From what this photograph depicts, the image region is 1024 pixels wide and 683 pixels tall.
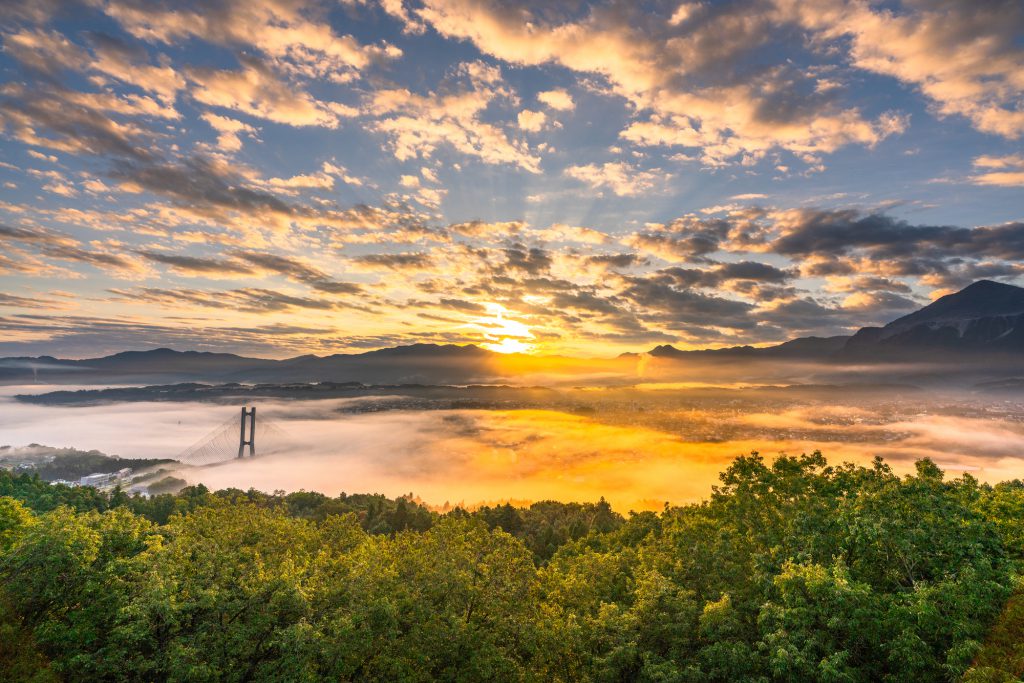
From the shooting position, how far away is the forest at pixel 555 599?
24688 millimetres

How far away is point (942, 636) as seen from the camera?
80.1 feet

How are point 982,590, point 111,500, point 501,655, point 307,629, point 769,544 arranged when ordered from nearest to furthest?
point 982,590
point 307,629
point 501,655
point 769,544
point 111,500

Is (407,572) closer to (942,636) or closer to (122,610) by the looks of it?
(122,610)

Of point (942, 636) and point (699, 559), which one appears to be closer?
point (942, 636)

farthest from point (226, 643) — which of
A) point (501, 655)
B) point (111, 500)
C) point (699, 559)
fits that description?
point (111, 500)

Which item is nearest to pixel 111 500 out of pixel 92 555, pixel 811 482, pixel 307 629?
pixel 92 555

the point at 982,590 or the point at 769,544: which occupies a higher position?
the point at 982,590

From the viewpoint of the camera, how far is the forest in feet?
81.0

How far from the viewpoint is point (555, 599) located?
39594mm

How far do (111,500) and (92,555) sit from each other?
4821 inches

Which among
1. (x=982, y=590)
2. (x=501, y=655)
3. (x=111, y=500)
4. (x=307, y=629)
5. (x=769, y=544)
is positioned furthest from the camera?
(x=111, y=500)

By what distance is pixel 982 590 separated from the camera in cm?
2344

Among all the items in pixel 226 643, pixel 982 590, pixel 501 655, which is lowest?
pixel 501 655

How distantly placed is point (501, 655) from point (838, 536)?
21.8 meters
